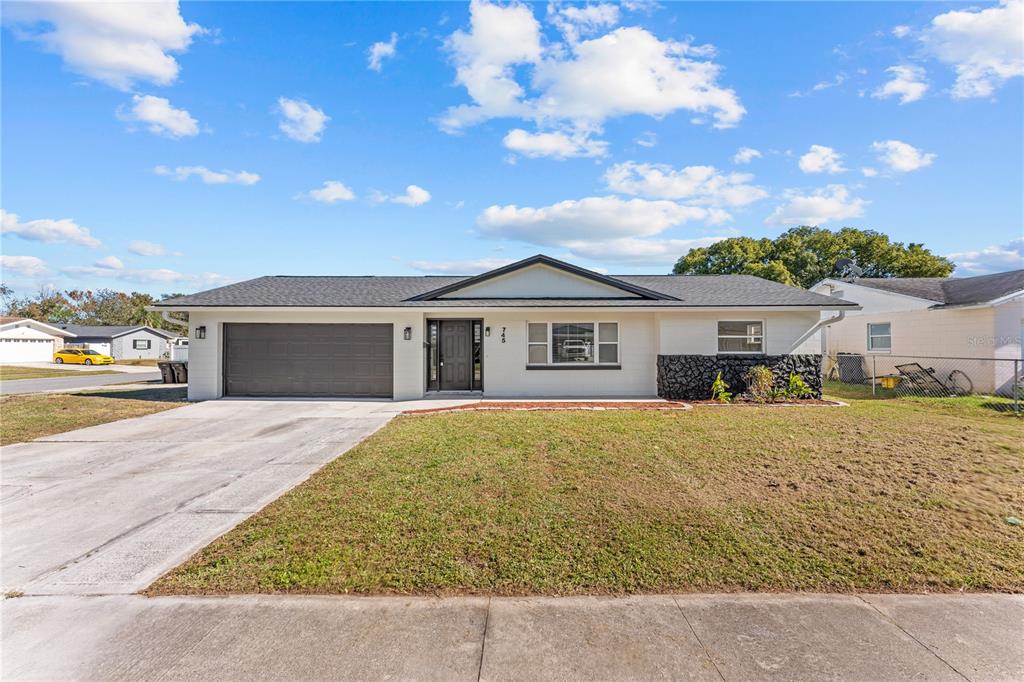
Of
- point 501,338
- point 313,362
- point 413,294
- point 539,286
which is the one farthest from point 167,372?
point 539,286

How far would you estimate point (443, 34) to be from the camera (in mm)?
11156

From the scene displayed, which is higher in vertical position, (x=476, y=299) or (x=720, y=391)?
(x=476, y=299)

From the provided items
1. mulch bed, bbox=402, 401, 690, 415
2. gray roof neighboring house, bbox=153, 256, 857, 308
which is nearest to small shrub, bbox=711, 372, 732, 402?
mulch bed, bbox=402, 401, 690, 415

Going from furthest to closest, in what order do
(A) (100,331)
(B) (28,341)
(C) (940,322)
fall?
(A) (100,331) → (B) (28,341) → (C) (940,322)

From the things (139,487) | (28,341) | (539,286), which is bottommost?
(139,487)

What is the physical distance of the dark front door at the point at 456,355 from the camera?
514 inches

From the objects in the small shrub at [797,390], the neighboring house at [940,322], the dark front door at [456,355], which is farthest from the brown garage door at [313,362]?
the neighboring house at [940,322]

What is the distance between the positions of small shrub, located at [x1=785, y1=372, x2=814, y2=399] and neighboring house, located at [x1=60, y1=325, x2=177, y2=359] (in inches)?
1907

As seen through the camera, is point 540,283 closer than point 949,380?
Yes

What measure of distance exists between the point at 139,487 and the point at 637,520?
586cm

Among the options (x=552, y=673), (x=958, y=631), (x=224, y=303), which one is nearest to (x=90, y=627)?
(x=552, y=673)

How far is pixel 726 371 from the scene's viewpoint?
12.2 m

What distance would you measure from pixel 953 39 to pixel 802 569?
1141cm

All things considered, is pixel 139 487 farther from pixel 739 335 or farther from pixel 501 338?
pixel 739 335
